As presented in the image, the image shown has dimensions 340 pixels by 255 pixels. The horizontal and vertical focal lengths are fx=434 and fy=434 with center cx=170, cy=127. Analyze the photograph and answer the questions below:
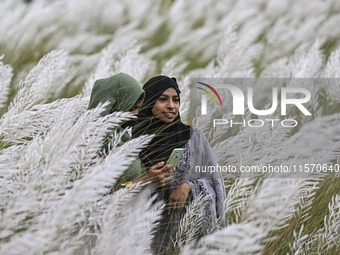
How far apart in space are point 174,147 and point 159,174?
0.21 meters

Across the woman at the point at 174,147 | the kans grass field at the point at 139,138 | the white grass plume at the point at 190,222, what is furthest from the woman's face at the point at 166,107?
the white grass plume at the point at 190,222

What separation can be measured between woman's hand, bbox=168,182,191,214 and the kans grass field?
11cm

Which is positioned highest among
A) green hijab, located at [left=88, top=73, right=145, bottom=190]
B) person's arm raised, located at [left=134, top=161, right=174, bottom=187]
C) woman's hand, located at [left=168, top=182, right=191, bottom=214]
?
green hijab, located at [left=88, top=73, right=145, bottom=190]

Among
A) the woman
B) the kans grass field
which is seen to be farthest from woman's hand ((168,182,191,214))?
the kans grass field

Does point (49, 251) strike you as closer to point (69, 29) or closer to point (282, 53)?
point (69, 29)

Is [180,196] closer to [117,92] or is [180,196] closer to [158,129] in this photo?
[158,129]

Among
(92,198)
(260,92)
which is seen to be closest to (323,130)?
(92,198)

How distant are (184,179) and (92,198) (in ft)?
2.23

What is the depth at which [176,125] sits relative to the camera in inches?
64.4

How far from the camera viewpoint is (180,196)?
4.93 ft

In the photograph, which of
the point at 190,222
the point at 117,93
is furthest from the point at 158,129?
the point at 190,222

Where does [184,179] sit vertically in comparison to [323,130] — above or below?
below

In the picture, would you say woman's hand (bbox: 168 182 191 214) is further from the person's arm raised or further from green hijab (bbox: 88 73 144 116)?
green hijab (bbox: 88 73 144 116)

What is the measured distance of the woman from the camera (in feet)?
5.02
